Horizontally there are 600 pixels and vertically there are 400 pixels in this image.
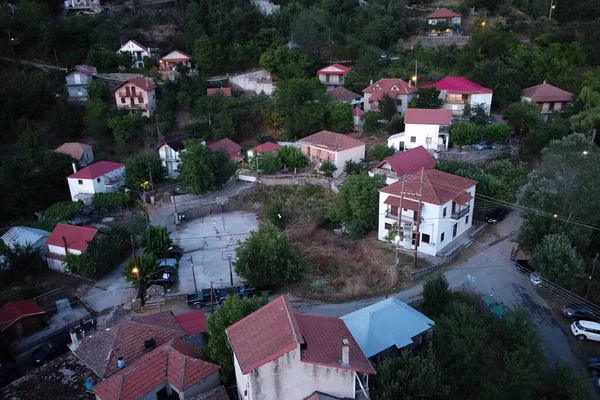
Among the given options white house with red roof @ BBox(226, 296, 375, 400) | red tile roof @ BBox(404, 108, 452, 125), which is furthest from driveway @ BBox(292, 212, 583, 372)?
red tile roof @ BBox(404, 108, 452, 125)

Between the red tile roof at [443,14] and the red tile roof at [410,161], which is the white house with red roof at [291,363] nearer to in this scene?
the red tile roof at [410,161]

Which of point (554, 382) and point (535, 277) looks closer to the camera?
point (554, 382)

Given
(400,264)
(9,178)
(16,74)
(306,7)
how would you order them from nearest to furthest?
1. (400,264)
2. (9,178)
3. (16,74)
4. (306,7)

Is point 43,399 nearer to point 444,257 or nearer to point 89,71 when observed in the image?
point 444,257

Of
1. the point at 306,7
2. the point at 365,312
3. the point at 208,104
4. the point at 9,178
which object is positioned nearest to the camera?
the point at 365,312

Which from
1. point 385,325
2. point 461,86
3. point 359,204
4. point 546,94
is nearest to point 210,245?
point 359,204

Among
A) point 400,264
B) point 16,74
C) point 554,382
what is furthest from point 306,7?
point 554,382

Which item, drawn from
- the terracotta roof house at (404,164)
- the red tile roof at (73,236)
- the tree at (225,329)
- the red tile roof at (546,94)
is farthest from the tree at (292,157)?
the red tile roof at (546,94)
